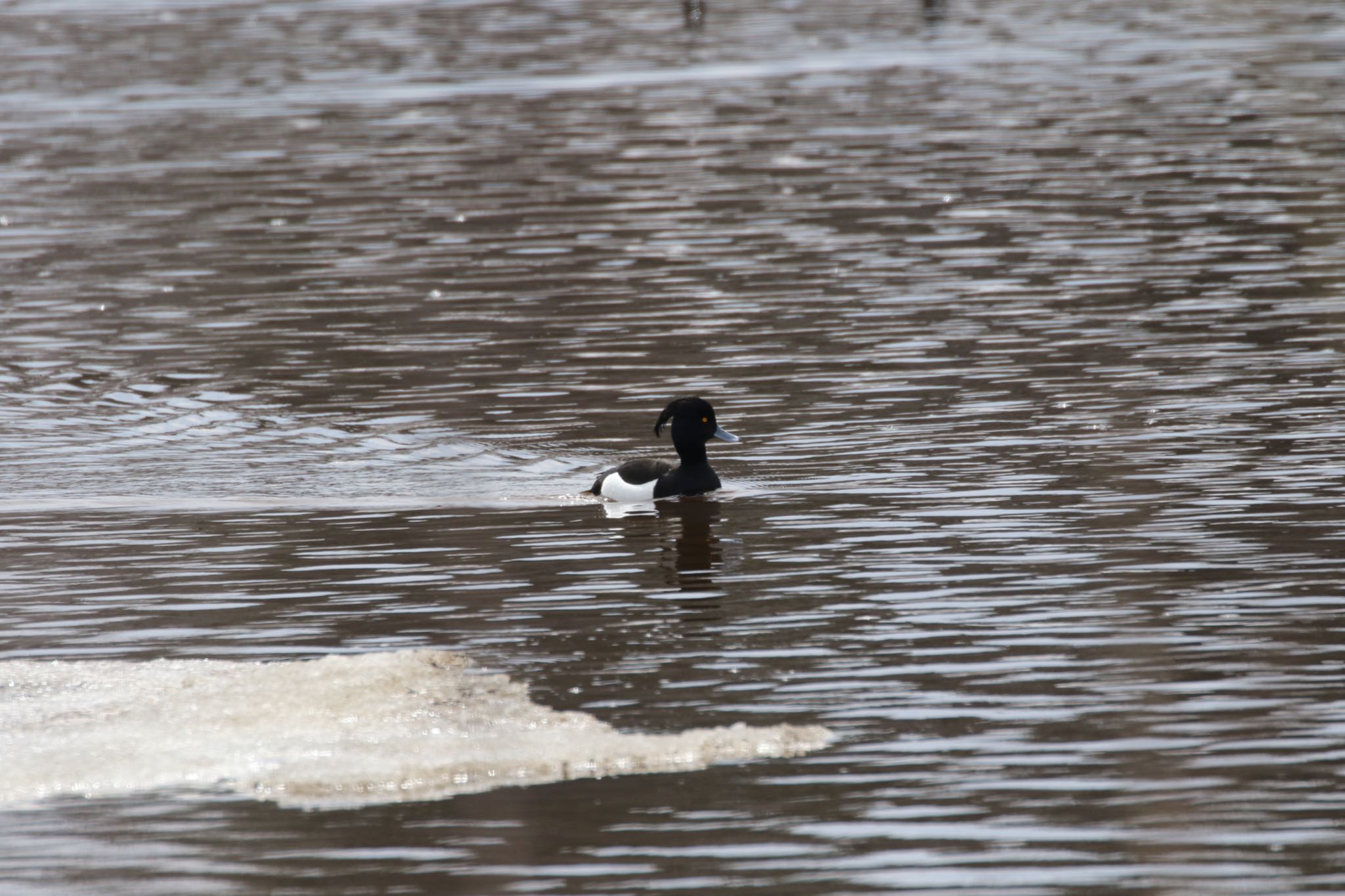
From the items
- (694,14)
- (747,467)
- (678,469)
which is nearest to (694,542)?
(678,469)

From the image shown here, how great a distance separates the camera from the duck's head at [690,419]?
16.1 m

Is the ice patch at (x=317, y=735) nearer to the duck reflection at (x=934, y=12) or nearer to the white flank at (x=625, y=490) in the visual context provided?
the white flank at (x=625, y=490)

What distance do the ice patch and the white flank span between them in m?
4.65

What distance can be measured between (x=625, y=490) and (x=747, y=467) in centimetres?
140

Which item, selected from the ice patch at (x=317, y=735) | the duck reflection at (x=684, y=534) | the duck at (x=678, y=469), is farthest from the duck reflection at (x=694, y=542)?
the ice patch at (x=317, y=735)

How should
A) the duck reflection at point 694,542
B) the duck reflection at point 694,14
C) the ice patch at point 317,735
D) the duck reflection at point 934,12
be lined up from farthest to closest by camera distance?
the duck reflection at point 694,14 < the duck reflection at point 934,12 < the duck reflection at point 694,542 < the ice patch at point 317,735

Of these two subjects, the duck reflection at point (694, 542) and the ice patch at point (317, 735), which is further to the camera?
the duck reflection at point (694, 542)

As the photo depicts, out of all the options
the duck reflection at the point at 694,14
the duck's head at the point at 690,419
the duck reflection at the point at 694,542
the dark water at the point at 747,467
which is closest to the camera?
the dark water at the point at 747,467

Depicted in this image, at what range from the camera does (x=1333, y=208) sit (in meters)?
27.6

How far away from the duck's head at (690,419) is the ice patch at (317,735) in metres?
4.88

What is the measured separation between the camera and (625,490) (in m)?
16.2

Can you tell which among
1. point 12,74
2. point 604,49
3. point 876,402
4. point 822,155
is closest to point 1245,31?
point 604,49

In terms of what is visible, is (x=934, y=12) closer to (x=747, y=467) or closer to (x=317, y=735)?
(x=747, y=467)

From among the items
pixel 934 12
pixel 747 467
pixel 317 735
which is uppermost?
pixel 317 735
